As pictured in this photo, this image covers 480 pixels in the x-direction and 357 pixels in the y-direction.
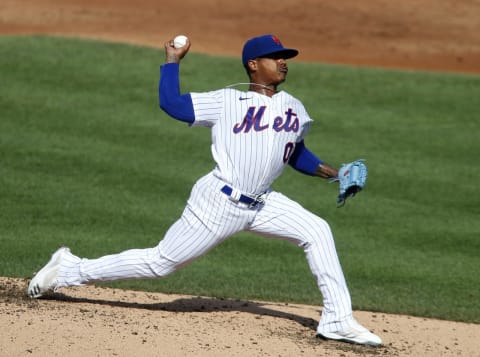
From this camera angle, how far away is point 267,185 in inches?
226

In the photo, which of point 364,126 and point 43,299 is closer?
point 43,299

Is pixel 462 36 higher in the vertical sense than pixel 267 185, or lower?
higher

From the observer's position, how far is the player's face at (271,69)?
5.80m

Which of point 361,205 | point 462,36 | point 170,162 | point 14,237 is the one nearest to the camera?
point 14,237

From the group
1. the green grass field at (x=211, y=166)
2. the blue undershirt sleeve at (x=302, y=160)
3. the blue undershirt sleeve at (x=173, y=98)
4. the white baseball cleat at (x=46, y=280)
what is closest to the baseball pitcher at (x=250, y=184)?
the blue undershirt sleeve at (x=173, y=98)

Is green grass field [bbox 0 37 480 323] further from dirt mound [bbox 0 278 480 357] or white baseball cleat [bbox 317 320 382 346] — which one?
white baseball cleat [bbox 317 320 382 346]

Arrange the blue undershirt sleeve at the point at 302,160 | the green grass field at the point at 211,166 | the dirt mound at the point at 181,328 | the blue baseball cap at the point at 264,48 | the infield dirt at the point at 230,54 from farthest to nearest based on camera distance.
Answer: the green grass field at the point at 211,166 < the blue undershirt sleeve at the point at 302,160 < the blue baseball cap at the point at 264,48 < the infield dirt at the point at 230,54 < the dirt mound at the point at 181,328

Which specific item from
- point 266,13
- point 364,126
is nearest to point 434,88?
point 364,126

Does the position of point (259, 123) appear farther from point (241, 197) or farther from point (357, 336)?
point (357, 336)

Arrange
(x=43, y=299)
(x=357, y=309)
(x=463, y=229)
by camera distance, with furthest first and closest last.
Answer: (x=463, y=229) → (x=357, y=309) → (x=43, y=299)

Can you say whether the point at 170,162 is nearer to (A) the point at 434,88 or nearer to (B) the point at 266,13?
(A) the point at 434,88

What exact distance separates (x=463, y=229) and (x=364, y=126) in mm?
3249

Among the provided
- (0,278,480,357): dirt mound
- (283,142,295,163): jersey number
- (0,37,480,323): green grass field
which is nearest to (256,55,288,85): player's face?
(283,142,295,163): jersey number

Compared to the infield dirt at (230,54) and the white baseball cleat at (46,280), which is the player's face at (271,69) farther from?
the white baseball cleat at (46,280)
